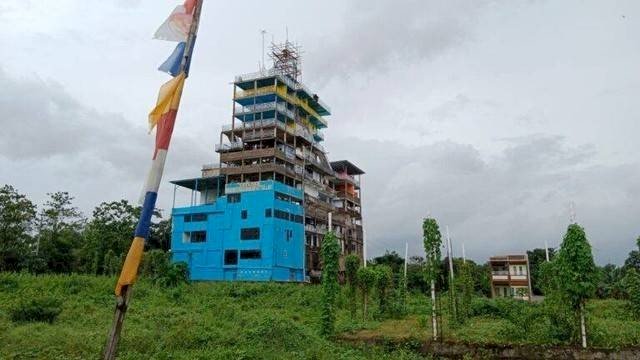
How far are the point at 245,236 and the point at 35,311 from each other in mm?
25757

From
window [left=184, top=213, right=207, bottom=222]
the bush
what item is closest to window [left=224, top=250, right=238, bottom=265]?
window [left=184, top=213, right=207, bottom=222]

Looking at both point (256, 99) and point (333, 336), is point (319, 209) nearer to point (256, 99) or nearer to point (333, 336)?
point (256, 99)

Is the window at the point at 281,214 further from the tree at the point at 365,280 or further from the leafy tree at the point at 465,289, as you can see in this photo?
the tree at the point at 365,280

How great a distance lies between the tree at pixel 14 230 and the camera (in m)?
42.6

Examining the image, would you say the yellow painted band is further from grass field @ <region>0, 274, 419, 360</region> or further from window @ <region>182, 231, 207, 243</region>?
window @ <region>182, 231, 207, 243</region>

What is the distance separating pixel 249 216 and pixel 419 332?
94.0 feet

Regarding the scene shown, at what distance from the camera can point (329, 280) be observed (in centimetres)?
2170

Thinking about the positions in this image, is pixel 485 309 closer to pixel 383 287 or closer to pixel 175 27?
pixel 383 287

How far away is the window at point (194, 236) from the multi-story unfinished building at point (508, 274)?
2818 centimetres

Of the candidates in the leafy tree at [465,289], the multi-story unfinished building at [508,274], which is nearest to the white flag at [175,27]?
the leafy tree at [465,289]

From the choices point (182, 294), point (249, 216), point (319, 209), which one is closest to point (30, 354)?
point (182, 294)

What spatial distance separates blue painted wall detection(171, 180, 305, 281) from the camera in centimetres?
4522

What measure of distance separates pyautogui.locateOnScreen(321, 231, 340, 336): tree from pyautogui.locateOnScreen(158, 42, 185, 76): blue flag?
55.9 ft

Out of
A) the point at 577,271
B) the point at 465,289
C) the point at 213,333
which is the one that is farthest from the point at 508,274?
the point at 213,333
